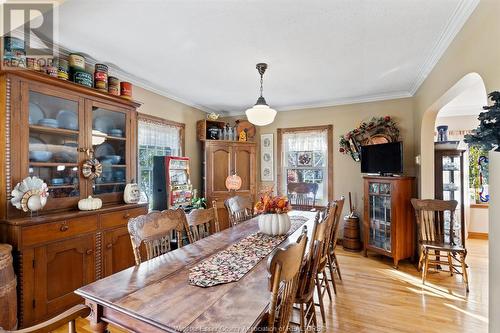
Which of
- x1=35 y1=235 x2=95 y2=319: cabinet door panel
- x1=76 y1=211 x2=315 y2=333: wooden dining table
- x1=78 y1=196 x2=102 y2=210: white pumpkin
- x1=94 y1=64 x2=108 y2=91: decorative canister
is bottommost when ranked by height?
x1=35 y1=235 x2=95 y2=319: cabinet door panel

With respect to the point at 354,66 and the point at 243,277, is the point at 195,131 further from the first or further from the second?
the point at 243,277

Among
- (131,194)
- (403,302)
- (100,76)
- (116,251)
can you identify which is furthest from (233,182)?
(403,302)

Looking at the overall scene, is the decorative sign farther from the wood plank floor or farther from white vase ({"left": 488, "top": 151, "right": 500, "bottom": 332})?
white vase ({"left": 488, "top": 151, "right": 500, "bottom": 332})

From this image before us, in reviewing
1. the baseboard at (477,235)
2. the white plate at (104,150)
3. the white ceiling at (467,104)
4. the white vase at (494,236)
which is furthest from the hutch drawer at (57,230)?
the baseboard at (477,235)

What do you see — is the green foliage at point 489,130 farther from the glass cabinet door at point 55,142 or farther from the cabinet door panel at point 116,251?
the glass cabinet door at point 55,142

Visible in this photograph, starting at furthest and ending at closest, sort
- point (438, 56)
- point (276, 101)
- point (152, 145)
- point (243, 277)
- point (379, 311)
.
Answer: point (276, 101)
point (152, 145)
point (438, 56)
point (379, 311)
point (243, 277)

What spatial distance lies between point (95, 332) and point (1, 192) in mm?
1599

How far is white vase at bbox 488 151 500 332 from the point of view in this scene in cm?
158

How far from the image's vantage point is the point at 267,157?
5.13 metres

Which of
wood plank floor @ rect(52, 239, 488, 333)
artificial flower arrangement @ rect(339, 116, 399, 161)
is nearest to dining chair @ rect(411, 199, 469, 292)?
wood plank floor @ rect(52, 239, 488, 333)

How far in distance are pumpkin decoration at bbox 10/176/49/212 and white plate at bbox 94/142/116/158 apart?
710mm

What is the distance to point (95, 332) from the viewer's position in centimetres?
120

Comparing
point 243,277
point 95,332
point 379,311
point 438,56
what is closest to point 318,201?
point 379,311

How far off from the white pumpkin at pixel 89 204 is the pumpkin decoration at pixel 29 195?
0.35 meters
